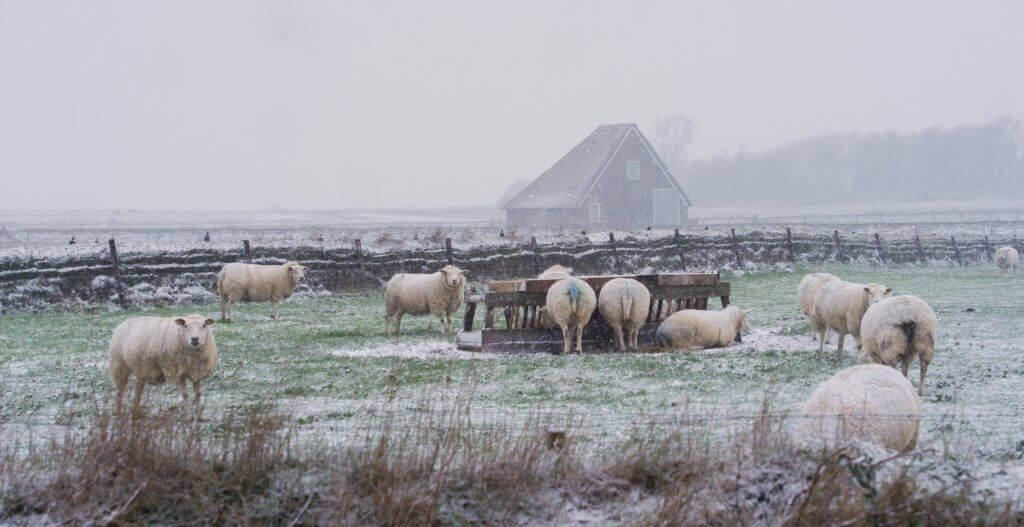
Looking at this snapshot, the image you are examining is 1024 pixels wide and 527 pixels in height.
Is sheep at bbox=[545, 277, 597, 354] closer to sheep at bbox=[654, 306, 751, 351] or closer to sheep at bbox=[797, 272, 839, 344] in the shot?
sheep at bbox=[654, 306, 751, 351]

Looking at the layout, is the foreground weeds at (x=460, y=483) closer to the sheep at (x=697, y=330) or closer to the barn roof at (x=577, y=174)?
the sheep at (x=697, y=330)

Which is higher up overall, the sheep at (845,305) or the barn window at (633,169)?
the barn window at (633,169)

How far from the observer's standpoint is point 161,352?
9.05 metres

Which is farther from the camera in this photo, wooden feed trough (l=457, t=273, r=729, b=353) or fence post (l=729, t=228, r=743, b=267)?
fence post (l=729, t=228, r=743, b=267)

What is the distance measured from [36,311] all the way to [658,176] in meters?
37.8

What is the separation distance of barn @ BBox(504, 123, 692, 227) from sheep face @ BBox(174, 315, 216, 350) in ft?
131

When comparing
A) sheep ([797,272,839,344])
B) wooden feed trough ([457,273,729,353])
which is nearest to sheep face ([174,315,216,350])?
wooden feed trough ([457,273,729,353])

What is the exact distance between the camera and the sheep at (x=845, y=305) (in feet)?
39.5

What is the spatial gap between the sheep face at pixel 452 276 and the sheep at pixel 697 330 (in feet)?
12.9

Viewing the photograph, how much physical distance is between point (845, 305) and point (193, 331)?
8924mm

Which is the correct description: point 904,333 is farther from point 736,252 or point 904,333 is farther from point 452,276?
point 736,252

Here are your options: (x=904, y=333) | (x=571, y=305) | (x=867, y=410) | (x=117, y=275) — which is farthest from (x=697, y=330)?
(x=117, y=275)

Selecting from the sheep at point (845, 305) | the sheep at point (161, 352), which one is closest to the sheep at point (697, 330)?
the sheep at point (845, 305)

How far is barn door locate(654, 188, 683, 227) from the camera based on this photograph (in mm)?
51531
